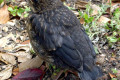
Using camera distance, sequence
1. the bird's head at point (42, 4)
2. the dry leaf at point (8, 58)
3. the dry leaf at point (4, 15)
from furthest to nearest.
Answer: the dry leaf at point (4, 15) → the dry leaf at point (8, 58) → the bird's head at point (42, 4)

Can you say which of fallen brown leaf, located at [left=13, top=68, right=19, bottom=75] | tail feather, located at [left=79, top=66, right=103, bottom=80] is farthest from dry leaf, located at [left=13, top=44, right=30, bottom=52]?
tail feather, located at [left=79, top=66, right=103, bottom=80]

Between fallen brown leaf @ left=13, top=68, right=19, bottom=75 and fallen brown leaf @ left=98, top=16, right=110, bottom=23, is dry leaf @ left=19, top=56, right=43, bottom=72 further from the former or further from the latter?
fallen brown leaf @ left=98, top=16, right=110, bottom=23

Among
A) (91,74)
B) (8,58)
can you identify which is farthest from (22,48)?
(91,74)

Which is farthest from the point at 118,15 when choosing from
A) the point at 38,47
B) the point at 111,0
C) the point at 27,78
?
the point at 27,78

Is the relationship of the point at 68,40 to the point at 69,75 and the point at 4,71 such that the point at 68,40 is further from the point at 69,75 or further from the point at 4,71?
the point at 4,71

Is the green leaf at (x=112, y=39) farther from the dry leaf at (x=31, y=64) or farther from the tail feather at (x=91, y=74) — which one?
the dry leaf at (x=31, y=64)

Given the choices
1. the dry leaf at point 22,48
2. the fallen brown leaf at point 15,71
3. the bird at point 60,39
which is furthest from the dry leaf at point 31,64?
the bird at point 60,39

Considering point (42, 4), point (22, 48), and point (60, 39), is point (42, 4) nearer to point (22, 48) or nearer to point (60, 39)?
point (60, 39)

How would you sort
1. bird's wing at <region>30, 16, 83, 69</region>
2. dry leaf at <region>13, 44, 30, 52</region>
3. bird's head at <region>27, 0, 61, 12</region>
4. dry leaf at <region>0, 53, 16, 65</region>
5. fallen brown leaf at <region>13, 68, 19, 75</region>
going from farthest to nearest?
dry leaf at <region>13, 44, 30, 52</region> < dry leaf at <region>0, 53, 16, 65</region> < fallen brown leaf at <region>13, 68, 19, 75</region> < bird's head at <region>27, 0, 61, 12</region> < bird's wing at <region>30, 16, 83, 69</region>
